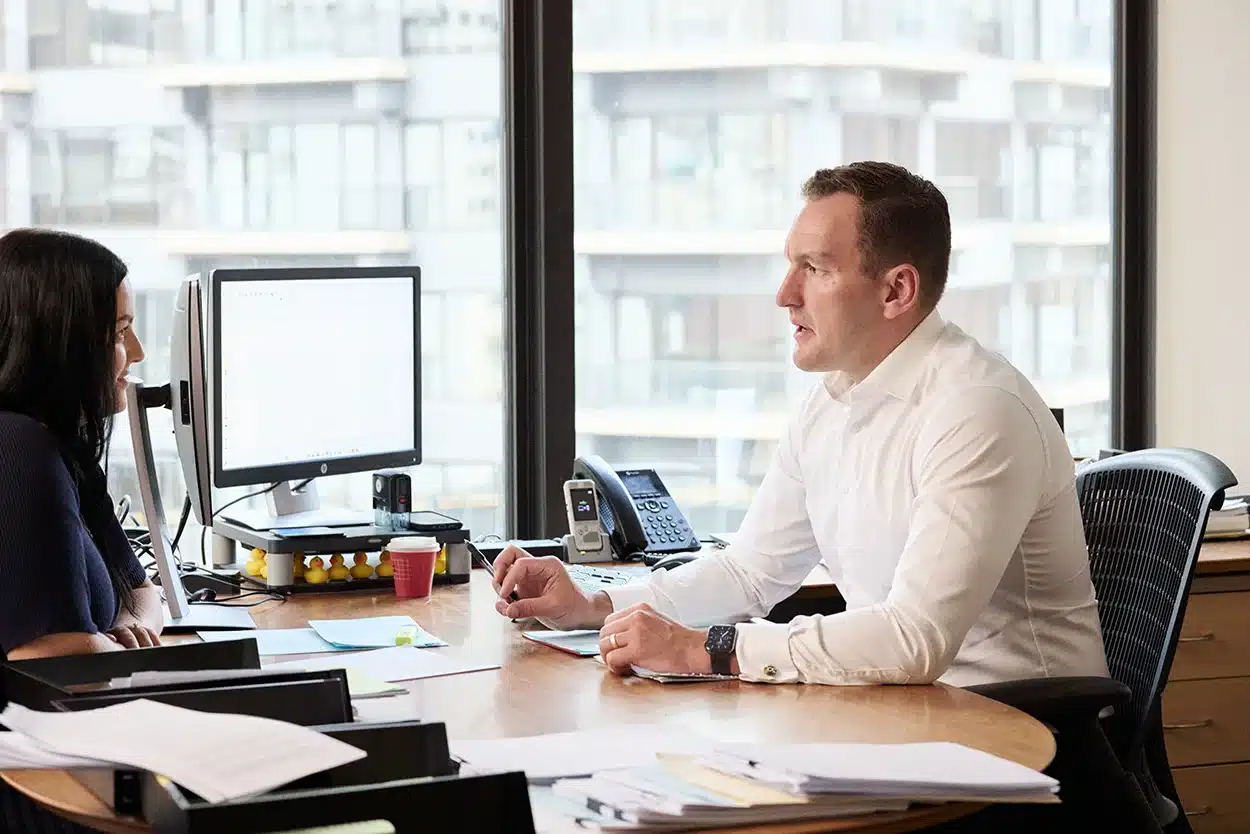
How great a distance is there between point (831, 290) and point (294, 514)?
3.97ft

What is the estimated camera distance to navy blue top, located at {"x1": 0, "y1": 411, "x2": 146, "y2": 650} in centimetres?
201

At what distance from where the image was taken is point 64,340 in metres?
2.21

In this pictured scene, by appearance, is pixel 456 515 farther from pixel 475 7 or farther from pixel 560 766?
pixel 560 766

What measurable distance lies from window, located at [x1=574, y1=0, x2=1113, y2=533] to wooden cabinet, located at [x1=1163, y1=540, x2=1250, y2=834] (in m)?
0.99

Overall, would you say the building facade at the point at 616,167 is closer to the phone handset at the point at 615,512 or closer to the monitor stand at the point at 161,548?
the phone handset at the point at 615,512

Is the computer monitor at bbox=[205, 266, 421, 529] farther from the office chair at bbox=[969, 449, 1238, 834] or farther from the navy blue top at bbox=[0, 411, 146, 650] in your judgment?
the office chair at bbox=[969, 449, 1238, 834]

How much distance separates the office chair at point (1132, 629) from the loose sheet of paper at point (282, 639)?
96 cm

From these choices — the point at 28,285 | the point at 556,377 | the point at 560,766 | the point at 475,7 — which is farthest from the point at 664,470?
the point at 560,766

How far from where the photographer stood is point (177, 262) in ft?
10.7

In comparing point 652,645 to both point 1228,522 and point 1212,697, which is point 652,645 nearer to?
point 1212,697

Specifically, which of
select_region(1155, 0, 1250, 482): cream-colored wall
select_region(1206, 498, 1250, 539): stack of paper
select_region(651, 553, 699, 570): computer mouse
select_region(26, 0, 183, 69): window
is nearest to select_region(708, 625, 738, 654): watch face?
select_region(651, 553, 699, 570): computer mouse

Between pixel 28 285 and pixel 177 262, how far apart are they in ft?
3.51

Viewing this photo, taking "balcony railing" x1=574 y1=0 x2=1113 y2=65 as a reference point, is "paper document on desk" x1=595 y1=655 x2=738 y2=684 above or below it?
below

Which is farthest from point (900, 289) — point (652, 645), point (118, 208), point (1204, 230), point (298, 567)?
point (1204, 230)
